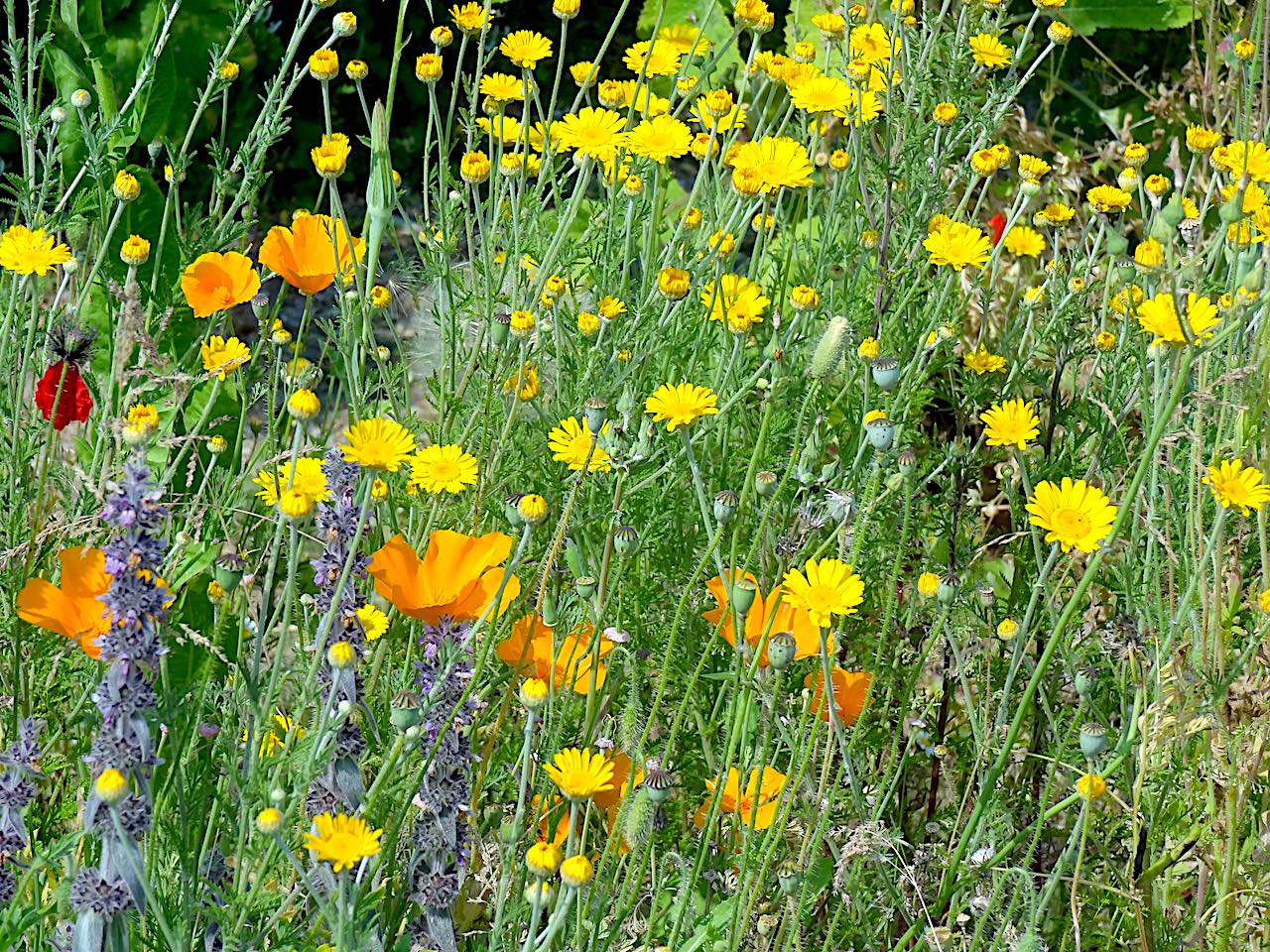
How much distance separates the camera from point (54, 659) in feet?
5.67

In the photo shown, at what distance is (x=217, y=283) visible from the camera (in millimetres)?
1953

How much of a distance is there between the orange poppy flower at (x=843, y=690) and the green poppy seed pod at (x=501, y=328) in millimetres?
534

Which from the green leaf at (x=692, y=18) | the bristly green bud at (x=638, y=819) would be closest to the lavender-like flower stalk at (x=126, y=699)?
the bristly green bud at (x=638, y=819)

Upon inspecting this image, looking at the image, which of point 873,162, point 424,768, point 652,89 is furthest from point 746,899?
point 652,89

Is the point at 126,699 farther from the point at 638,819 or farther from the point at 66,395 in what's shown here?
the point at 66,395

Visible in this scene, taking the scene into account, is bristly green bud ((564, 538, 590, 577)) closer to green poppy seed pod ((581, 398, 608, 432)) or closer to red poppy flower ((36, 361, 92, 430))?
green poppy seed pod ((581, 398, 608, 432))

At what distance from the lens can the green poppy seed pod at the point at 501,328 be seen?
180 cm

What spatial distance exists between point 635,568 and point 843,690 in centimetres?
44

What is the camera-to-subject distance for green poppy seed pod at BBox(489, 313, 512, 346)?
1.80 meters

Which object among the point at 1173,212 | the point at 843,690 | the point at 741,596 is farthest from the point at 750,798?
the point at 1173,212

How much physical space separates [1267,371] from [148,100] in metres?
1.83

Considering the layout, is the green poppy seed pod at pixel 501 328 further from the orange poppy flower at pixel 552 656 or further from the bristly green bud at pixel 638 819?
the bristly green bud at pixel 638 819

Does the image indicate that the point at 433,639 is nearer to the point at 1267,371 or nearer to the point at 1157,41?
the point at 1267,371

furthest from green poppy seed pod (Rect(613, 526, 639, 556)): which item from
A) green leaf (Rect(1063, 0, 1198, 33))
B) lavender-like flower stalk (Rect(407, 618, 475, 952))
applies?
green leaf (Rect(1063, 0, 1198, 33))
